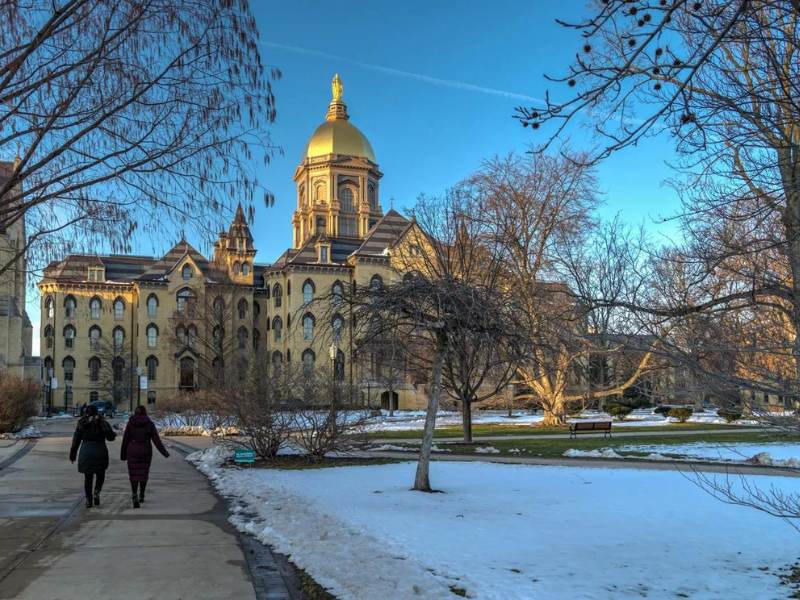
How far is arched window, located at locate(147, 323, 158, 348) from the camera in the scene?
235ft

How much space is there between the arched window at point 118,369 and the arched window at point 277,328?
16.3 metres

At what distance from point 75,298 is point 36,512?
219 feet

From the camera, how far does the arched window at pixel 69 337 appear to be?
72731 millimetres

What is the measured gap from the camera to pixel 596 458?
19359mm

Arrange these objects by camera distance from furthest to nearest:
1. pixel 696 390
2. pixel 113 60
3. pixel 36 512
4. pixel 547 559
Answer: pixel 36 512 → pixel 113 60 → pixel 547 559 → pixel 696 390

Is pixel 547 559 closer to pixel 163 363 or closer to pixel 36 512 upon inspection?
pixel 36 512

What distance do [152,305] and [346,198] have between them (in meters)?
23.0

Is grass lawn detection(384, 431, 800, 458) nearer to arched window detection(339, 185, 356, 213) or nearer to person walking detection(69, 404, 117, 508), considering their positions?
person walking detection(69, 404, 117, 508)

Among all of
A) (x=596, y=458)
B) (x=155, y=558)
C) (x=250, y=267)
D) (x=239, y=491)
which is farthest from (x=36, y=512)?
(x=250, y=267)

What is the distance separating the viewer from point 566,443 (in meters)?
24.1

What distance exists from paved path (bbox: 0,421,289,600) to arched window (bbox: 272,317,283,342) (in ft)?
171

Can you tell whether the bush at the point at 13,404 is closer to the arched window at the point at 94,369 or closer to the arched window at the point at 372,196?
the arched window at the point at 94,369

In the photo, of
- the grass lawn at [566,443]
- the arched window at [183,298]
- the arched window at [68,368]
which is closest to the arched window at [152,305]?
the arched window at [183,298]

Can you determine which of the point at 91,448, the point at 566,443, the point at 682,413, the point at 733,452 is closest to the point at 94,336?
the point at 682,413
